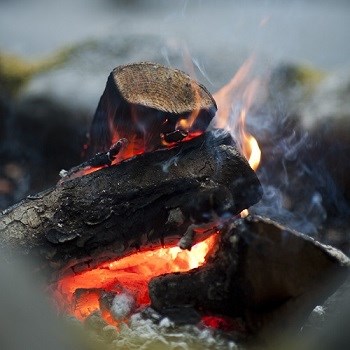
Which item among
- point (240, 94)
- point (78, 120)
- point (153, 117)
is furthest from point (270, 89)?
point (153, 117)

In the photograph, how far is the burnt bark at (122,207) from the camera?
6.27 ft

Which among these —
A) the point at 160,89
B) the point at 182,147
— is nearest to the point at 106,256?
the point at 182,147

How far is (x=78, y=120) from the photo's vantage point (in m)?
3.29

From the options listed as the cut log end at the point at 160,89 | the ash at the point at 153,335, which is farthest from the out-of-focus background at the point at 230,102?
the ash at the point at 153,335

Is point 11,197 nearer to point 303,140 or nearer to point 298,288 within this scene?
point 303,140

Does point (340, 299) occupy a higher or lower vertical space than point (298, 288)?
lower

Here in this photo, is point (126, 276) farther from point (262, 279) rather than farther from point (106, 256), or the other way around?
point (262, 279)

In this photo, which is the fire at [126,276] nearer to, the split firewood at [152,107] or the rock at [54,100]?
the split firewood at [152,107]

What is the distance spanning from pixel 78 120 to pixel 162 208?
4.94 feet

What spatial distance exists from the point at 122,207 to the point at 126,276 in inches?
12.5

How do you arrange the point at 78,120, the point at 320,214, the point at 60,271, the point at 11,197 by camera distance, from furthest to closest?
1. the point at 78,120
2. the point at 11,197
3. the point at 320,214
4. the point at 60,271

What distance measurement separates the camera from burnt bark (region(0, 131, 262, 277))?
6.27 feet

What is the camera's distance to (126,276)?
6.90 feet

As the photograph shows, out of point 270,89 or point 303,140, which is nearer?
point 303,140
